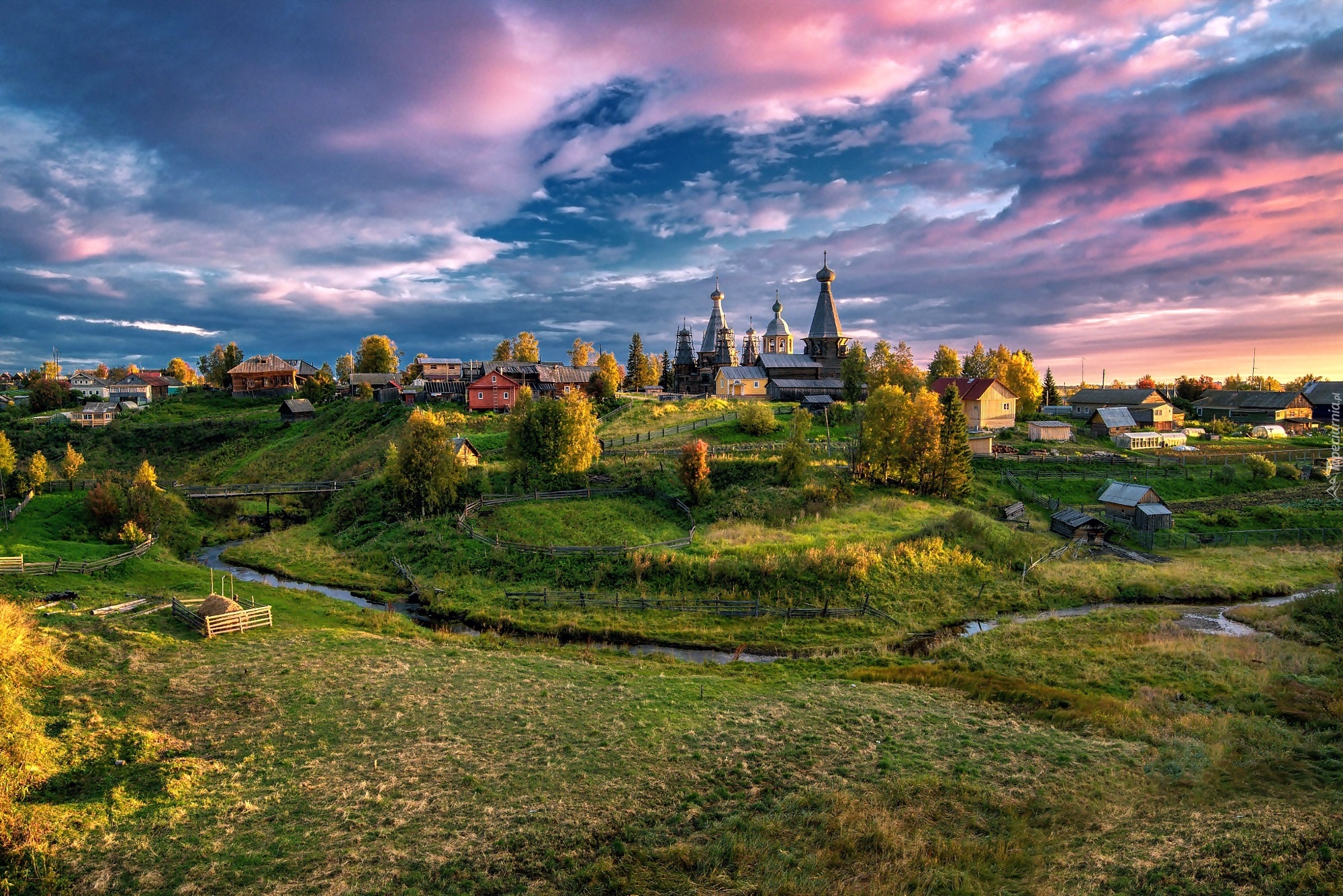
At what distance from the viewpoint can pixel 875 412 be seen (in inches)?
1898

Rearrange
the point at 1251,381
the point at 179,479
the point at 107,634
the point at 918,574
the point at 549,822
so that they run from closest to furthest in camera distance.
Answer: the point at 549,822 < the point at 107,634 < the point at 918,574 < the point at 179,479 < the point at 1251,381

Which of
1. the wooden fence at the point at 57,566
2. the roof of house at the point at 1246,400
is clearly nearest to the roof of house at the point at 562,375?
the wooden fence at the point at 57,566

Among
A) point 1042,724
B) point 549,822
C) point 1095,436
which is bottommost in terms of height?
point 1042,724

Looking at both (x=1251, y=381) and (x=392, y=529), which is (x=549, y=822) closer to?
(x=392, y=529)

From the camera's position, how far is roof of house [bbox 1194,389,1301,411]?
255 feet

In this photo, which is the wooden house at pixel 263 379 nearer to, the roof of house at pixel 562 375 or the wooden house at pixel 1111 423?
the roof of house at pixel 562 375

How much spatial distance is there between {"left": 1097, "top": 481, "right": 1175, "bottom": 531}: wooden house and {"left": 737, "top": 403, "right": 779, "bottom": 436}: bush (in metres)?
28.5

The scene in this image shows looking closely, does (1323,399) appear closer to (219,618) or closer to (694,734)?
(694,734)

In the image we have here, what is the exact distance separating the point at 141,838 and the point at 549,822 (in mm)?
7663

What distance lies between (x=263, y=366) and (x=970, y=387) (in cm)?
10902

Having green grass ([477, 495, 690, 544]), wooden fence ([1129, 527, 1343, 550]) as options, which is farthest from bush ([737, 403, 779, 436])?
wooden fence ([1129, 527, 1343, 550])

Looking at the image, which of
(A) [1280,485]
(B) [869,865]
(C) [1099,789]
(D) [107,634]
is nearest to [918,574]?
(C) [1099,789]

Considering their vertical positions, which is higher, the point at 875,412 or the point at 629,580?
the point at 875,412

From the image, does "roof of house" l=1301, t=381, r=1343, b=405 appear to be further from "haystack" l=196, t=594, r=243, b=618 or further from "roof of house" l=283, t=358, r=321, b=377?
"roof of house" l=283, t=358, r=321, b=377
